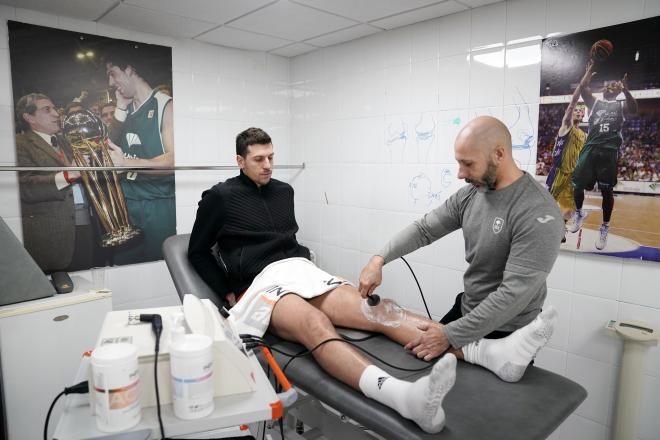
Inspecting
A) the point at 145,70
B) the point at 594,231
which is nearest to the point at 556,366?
the point at 594,231

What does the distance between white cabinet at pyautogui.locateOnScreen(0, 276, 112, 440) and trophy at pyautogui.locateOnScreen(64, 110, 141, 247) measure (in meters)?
0.56

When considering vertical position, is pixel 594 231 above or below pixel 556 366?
above

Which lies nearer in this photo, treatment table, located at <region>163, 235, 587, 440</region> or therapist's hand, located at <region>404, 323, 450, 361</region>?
treatment table, located at <region>163, 235, 587, 440</region>

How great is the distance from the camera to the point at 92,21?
2406 mm

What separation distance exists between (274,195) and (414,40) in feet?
3.81

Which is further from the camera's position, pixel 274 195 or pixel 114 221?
pixel 114 221

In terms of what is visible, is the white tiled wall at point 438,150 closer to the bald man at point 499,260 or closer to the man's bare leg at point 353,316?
the bald man at point 499,260

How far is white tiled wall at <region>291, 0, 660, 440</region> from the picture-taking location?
1.87 m

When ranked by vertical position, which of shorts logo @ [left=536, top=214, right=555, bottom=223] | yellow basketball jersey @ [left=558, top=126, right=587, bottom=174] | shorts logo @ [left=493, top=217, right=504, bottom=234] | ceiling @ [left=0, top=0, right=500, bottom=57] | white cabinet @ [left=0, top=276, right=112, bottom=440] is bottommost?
white cabinet @ [left=0, top=276, right=112, bottom=440]

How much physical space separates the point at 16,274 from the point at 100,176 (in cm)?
71

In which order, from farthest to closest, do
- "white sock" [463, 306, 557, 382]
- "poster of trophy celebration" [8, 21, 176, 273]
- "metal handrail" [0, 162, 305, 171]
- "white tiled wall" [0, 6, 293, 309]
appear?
"white tiled wall" [0, 6, 293, 309], "poster of trophy celebration" [8, 21, 176, 273], "metal handrail" [0, 162, 305, 171], "white sock" [463, 306, 557, 382]

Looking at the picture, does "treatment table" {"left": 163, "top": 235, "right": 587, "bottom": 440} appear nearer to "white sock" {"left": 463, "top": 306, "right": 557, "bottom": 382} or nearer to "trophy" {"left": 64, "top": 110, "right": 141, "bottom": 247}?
"white sock" {"left": 463, "top": 306, "right": 557, "bottom": 382}

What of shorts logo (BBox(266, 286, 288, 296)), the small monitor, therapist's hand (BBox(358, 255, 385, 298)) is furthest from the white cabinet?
therapist's hand (BBox(358, 255, 385, 298))

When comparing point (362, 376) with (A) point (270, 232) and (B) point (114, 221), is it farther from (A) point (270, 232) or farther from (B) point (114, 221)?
(B) point (114, 221)
